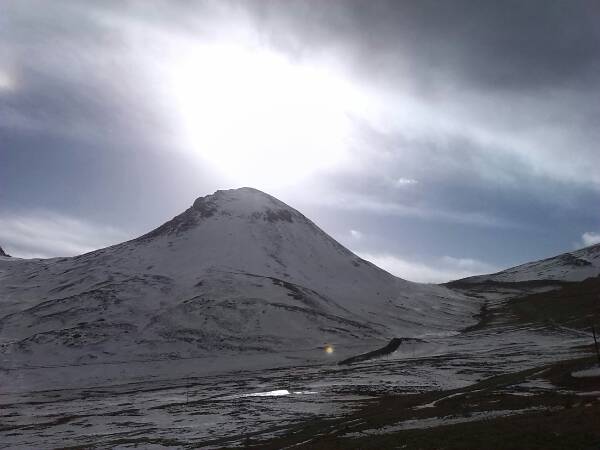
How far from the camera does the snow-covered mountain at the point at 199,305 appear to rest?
11612 centimetres

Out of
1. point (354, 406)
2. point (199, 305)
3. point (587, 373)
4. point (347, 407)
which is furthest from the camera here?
point (199, 305)

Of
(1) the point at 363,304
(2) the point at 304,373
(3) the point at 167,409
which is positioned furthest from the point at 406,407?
(1) the point at 363,304

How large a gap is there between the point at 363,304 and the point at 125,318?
2819 inches

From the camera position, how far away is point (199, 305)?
446 ft

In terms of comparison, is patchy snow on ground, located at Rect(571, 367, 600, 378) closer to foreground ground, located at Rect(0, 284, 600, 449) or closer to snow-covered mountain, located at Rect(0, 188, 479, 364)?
foreground ground, located at Rect(0, 284, 600, 449)

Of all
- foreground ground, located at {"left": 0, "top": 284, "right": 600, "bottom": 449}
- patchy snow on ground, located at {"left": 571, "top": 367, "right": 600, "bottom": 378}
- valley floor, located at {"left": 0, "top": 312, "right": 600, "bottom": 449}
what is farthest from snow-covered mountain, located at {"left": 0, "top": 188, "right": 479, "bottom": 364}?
patchy snow on ground, located at {"left": 571, "top": 367, "right": 600, "bottom": 378}

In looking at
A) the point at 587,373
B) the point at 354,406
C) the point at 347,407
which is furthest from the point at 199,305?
the point at 587,373

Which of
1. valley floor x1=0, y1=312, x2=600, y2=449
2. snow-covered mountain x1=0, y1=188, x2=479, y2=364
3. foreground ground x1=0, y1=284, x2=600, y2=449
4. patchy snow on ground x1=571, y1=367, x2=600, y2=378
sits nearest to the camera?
foreground ground x1=0, y1=284, x2=600, y2=449

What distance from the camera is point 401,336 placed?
13312 cm

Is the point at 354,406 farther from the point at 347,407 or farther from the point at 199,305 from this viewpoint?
the point at 199,305

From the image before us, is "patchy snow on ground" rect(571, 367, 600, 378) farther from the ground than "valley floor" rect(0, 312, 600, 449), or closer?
farther from the ground

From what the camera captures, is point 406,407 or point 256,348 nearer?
point 406,407

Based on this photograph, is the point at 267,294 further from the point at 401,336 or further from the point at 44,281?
the point at 44,281

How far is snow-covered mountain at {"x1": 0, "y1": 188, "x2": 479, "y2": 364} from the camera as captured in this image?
116 metres
